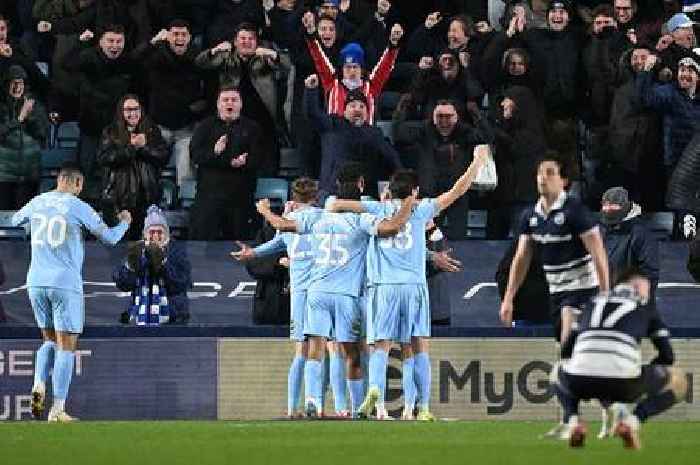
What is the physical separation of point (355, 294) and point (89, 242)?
4707 millimetres

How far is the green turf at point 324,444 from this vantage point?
576 inches

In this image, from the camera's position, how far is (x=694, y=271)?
76.9ft

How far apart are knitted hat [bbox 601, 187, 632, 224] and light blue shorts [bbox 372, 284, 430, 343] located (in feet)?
6.61

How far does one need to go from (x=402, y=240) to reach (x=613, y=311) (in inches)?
242

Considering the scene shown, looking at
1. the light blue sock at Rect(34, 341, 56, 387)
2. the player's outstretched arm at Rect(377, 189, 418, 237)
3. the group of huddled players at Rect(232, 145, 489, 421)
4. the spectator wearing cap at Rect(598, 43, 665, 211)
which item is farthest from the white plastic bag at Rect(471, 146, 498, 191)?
the light blue sock at Rect(34, 341, 56, 387)

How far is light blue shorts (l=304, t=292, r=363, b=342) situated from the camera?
21172 millimetres

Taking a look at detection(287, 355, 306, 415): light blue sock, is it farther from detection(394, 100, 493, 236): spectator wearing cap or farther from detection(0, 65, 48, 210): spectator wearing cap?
detection(0, 65, 48, 210): spectator wearing cap

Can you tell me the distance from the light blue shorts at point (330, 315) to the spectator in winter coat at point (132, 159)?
3545mm

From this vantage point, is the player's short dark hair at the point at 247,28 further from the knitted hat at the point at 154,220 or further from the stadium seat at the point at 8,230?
the stadium seat at the point at 8,230

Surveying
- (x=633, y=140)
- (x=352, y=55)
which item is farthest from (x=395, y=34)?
(x=633, y=140)

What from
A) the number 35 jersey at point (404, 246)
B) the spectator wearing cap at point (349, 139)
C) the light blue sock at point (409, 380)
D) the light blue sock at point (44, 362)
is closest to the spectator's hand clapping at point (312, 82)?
the spectator wearing cap at point (349, 139)

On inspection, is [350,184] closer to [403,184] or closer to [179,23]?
[403,184]

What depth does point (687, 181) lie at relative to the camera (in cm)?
2438

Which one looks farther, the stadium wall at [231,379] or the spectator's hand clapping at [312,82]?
the spectator's hand clapping at [312,82]
